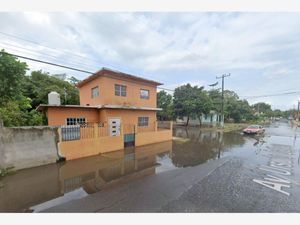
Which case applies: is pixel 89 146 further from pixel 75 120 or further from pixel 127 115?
pixel 127 115

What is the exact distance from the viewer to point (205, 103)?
87.3 ft

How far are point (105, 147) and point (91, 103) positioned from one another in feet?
16.2

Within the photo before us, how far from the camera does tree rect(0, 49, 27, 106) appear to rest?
27.1ft

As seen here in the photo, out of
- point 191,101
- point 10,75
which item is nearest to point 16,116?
point 10,75

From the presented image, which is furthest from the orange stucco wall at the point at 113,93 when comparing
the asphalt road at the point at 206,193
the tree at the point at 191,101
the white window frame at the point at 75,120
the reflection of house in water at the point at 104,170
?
the tree at the point at 191,101

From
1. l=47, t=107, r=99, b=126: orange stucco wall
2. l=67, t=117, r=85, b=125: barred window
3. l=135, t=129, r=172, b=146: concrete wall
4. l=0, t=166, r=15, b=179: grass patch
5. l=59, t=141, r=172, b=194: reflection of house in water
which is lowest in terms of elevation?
l=59, t=141, r=172, b=194: reflection of house in water

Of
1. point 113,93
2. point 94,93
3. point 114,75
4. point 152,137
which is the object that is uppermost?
point 114,75

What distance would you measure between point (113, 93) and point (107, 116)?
1.87 metres

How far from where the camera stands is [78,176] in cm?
611

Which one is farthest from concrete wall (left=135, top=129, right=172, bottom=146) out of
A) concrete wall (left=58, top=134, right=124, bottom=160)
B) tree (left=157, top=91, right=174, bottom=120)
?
tree (left=157, top=91, right=174, bottom=120)

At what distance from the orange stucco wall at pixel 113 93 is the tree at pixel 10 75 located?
15.0ft

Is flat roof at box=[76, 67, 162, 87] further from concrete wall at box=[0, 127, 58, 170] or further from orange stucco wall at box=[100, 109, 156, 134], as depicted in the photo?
concrete wall at box=[0, 127, 58, 170]

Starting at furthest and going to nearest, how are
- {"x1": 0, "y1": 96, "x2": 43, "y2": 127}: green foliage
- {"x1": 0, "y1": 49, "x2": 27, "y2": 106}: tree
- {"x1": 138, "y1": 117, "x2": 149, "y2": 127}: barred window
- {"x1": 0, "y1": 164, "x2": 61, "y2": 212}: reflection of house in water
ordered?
{"x1": 138, "y1": 117, "x2": 149, "y2": 127}: barred window < {"x1": 0, "y1": 96, "x2": 43, "y2": 127}: green foliage < {"x1": 0, "y1": 49, "x2": 27, "y2": 106}: tree < {"x1": 0, "y1": 164, "x2": 61, "y2": 212}: reflection of house in water
